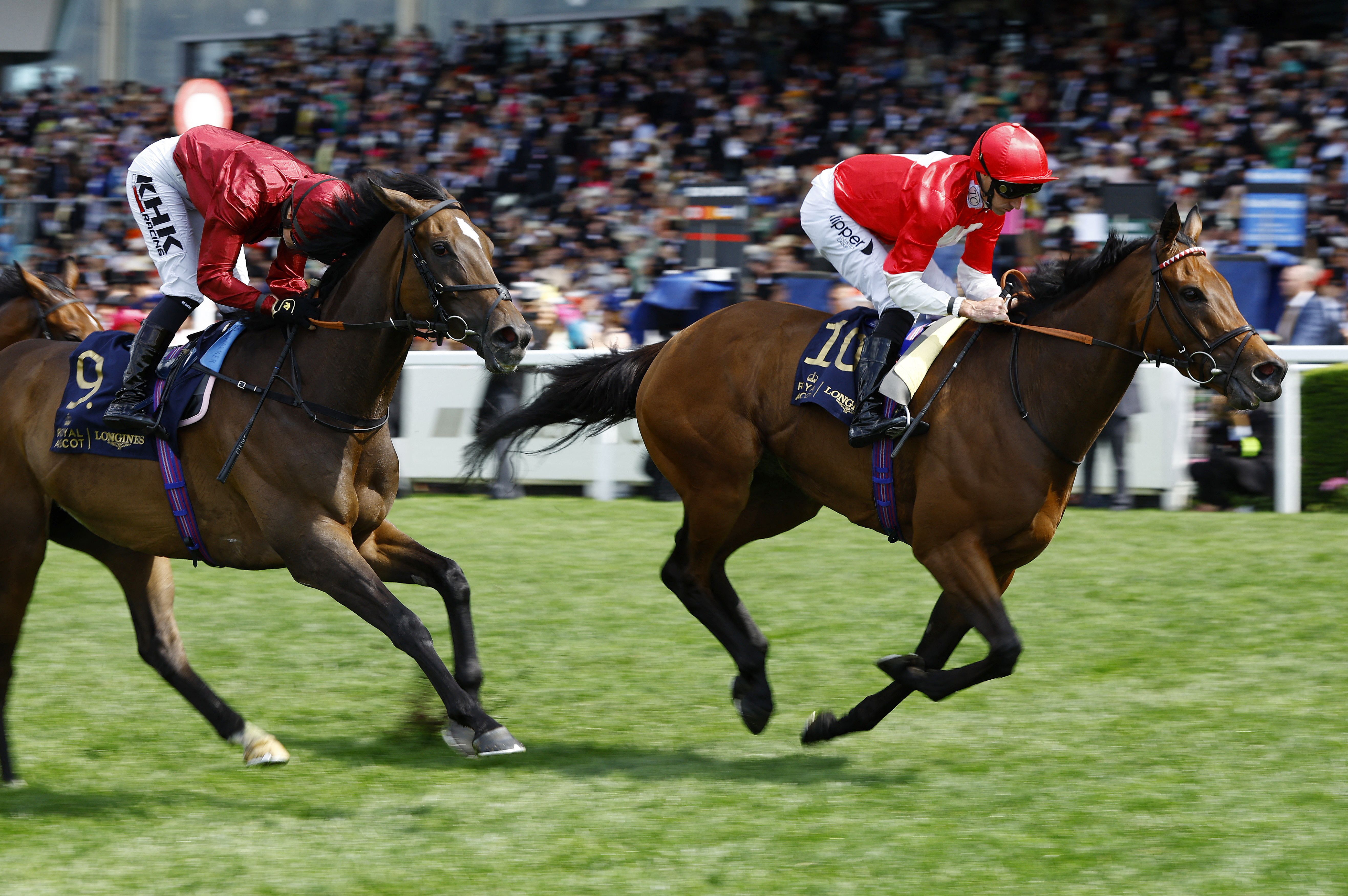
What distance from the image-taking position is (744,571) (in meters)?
7.48

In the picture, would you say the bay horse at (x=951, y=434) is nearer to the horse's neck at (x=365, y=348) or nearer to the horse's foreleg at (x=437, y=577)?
the horse's foreleg at (x=437, y=577)

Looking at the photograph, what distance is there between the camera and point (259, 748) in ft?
14.4

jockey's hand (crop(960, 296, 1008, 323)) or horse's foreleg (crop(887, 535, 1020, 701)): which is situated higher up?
jockey's hand (crop(960, 296, 1008, 323))

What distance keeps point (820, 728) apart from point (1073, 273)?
168 cm

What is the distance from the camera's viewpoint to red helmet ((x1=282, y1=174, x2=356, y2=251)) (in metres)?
4.30

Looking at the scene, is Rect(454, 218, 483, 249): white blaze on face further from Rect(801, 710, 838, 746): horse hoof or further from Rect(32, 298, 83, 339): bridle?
Rect(32, 298, 83, 339): bridle

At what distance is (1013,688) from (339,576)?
99.0 inches

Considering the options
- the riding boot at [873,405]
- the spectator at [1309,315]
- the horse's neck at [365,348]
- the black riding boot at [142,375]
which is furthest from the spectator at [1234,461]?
the black riding boot at [142,375]

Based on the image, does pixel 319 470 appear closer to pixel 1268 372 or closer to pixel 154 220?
pixel 154 220

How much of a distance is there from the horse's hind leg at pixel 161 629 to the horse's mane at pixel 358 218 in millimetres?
1163

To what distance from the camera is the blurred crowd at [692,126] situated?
41.8 ft

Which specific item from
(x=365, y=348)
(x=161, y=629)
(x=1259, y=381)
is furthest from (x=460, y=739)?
(x=1259, y=381)

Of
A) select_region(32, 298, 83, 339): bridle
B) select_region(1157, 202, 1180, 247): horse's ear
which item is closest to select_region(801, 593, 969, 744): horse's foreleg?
select_region(1157, 202, 1180, 247): horse's ear

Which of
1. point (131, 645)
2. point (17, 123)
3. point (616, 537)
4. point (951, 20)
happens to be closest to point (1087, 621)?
point (616, 537)
